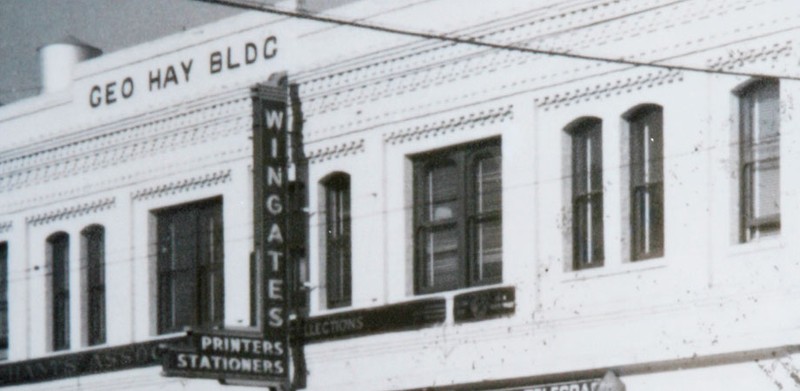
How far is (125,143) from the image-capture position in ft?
113

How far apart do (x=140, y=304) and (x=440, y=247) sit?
618 centimetres

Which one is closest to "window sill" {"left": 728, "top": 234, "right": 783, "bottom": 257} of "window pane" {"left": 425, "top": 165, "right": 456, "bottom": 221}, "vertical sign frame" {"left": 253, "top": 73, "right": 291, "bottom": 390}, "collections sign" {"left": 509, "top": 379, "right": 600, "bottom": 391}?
"collections sign" {"left": 509, "top": 379, "right": 600, "bottom": 391}

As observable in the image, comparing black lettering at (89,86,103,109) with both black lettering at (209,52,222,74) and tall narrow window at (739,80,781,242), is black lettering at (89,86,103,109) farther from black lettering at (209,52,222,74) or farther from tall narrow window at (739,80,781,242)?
tall narrow window at (739,80,781,242)

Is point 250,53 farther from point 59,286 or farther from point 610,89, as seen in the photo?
point 610,89

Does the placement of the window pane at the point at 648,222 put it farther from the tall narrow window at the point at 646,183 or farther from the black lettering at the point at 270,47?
the black lettering at the point at 270,47

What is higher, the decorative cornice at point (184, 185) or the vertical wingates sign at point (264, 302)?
the decorative cornice at point (184, 185)

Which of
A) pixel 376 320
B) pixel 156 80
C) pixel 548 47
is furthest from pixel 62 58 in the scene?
pixel 548 47

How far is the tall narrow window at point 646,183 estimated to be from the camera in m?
27.1

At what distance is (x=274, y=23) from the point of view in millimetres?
32156

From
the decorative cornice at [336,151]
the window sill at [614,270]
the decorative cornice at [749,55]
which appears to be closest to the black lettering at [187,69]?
the decorative cornice at [336,151]

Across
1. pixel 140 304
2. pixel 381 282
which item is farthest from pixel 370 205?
pixel 140 304

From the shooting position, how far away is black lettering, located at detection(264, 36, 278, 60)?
32.2m

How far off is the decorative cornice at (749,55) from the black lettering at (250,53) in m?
8.51

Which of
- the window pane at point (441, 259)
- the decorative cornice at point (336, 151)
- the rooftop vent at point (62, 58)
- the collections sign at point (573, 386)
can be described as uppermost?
the rooftop vent at point (62, 58)
